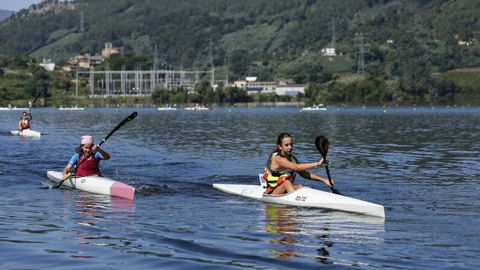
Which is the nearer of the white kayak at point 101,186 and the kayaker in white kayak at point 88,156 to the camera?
the white kayak at point 101,186

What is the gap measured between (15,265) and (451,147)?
130 feet

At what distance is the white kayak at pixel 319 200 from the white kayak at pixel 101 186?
3.59m

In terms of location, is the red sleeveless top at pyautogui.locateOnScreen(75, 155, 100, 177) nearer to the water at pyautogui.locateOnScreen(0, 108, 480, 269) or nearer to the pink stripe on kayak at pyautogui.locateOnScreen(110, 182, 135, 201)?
the water at pyautogui.locateOnScreen(0, 108, 480, 269)

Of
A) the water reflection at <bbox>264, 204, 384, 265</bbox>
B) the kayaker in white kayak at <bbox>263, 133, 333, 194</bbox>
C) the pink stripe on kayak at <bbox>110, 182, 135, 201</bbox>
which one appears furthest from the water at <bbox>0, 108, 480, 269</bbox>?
the kayaker in white kayak at <bbox>263, 133, 333, 194</bbox>

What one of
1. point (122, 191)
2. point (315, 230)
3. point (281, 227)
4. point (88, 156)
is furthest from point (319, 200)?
point (88, 156)

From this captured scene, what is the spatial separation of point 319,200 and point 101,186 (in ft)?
24.6

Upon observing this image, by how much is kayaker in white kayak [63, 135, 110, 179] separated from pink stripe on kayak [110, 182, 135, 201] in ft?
5.67

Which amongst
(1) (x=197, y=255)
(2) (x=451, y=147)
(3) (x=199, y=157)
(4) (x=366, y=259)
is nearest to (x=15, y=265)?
(1) (x=197, y=255)

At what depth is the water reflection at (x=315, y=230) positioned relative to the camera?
18125mm

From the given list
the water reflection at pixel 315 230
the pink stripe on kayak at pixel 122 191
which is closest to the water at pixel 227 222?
the water reflection at pixel 315 230

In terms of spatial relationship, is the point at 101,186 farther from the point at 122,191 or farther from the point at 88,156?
the point at 88,156

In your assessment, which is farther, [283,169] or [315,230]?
[283,169]

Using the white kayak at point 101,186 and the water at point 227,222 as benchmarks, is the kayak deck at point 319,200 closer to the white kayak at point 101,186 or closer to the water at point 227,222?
the water at point 227,222

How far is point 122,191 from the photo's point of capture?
26422mm
